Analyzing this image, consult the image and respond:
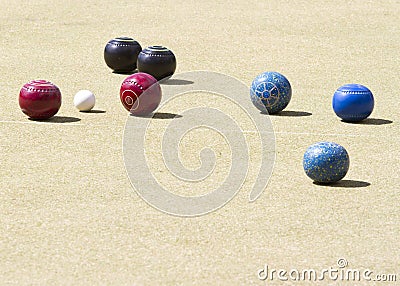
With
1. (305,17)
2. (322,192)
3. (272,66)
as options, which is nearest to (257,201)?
(322,192)

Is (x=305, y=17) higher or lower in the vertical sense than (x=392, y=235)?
higher

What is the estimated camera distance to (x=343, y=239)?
329 inches

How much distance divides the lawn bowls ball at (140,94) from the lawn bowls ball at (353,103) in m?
2.77

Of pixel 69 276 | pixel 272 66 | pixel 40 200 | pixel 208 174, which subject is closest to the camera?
pixel 69 276

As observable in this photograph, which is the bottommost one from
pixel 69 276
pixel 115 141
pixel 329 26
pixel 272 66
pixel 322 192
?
pixel 69 276

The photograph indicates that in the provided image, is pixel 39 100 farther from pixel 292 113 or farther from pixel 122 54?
pixel 122 54

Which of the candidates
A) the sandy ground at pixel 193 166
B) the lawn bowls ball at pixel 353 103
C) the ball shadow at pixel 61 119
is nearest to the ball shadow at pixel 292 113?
the sandy ground at pixel 193 166

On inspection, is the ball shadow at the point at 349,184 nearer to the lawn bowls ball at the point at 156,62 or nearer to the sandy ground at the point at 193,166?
the sandy ground at the point at 193,166

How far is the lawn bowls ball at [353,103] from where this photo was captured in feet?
43.9

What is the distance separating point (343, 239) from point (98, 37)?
1327 cm

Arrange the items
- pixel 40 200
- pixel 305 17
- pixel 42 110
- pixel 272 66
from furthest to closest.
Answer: pixel 305 17 < pixel 272 66 < pixel 42 110 < pixel 40 200

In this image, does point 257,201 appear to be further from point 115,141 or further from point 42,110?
point 42,110

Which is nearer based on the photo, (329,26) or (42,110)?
(42,110)

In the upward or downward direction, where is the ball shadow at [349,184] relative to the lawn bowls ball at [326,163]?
downward
